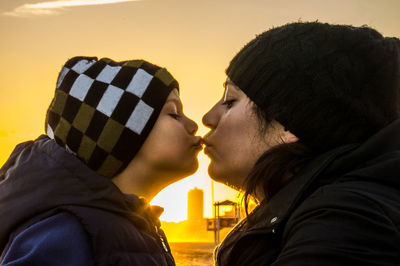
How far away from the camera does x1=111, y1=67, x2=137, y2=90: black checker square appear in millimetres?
2641

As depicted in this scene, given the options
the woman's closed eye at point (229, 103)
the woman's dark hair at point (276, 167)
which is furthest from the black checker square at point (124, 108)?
the woman's dark hair at point (276, 167)

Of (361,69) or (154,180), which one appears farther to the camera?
(154,180)

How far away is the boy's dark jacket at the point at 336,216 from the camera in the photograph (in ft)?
3.44

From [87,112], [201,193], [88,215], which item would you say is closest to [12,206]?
[88,215]

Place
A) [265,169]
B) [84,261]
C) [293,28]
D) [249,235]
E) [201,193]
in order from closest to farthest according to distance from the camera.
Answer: [249,235]
[265,169]
[84,261]
[293,28]
[201,193]

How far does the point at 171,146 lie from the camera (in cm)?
261

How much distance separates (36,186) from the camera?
204 cm

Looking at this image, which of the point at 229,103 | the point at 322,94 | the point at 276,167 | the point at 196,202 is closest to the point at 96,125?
the point at 229,103

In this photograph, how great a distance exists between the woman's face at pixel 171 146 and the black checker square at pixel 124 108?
20cm

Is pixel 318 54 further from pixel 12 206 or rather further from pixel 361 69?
pixel 12 206

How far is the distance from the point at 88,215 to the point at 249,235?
2.96ft

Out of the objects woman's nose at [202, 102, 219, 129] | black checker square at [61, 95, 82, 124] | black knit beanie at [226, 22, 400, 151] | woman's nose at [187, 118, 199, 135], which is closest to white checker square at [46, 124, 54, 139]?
black checker square at [61, 95, 82, 124]

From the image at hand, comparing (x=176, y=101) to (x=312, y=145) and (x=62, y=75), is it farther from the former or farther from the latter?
(x=312, y=145)

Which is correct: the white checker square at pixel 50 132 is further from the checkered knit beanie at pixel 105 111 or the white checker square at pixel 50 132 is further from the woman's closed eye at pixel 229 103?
the woman's closed eye at pixel 229 103
